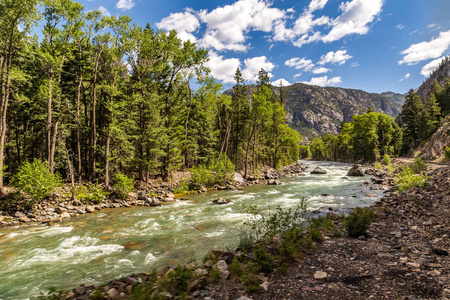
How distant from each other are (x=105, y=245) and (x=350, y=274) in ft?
31.5

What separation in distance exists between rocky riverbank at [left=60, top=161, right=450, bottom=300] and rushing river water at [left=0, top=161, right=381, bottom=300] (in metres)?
1.91

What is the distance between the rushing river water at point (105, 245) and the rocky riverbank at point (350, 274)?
6.26ft

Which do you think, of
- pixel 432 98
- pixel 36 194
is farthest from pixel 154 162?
pixel 432 98

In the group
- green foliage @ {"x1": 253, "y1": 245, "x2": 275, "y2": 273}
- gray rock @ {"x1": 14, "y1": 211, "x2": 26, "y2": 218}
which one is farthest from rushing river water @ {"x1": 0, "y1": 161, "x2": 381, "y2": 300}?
green foliage @ {"x1": 253, "y1": 245, "x2": 275, "y2": 273}

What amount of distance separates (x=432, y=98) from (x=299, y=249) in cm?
7457

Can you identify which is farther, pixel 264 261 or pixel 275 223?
pixel 275 223

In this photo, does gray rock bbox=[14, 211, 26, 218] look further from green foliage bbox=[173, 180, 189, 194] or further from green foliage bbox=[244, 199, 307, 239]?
green foliage bbox=[244, 199, 307, 239]

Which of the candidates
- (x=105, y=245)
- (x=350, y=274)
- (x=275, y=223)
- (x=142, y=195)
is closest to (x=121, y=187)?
(x=142, y=195)

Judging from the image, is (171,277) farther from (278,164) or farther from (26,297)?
(278,164)

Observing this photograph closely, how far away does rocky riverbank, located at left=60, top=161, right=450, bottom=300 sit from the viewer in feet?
13.6

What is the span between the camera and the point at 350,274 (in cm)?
491

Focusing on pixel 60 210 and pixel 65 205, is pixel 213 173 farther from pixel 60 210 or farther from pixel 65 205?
pixel 60 210

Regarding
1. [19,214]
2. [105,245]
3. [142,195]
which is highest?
[19,214]

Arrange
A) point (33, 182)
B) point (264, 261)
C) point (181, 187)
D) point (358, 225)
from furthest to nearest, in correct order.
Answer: point (181, 187), point (33, 182), point (358, 225), point (264, 261)
